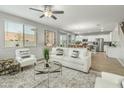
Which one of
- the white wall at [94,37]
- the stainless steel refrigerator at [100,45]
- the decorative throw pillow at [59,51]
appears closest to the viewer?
the decorative throw pillow at [59,51]

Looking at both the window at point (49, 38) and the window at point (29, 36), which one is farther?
the window at point (49, 38)

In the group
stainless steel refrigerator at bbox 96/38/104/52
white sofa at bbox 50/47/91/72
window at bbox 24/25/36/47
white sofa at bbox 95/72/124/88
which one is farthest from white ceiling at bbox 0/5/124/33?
stainless steel refrigerator at bbox 96/38/104/52

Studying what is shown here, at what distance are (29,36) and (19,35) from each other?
0.72 m

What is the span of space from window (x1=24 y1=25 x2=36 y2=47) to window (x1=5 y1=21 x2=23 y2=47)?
31 centimetres

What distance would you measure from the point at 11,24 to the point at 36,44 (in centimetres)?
197

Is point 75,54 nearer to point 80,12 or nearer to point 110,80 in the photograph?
point 80,12

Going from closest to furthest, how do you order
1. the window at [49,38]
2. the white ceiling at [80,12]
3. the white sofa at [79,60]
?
the white ceiling at [80,12] → the white sofa at [79,60] → the window at [49,38]

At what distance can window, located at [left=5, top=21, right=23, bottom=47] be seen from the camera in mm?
4929

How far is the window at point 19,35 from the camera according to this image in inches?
196

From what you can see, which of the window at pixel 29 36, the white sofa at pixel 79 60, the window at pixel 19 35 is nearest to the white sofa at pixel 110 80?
the white sofa at pixel 79 60

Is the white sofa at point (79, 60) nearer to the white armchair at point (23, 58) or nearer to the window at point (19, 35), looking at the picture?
the white armchair at point (23, 58)

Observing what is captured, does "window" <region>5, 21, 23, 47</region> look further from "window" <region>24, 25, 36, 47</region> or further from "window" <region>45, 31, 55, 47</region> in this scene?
"window" <region>45, 31, 55, 47</region>
